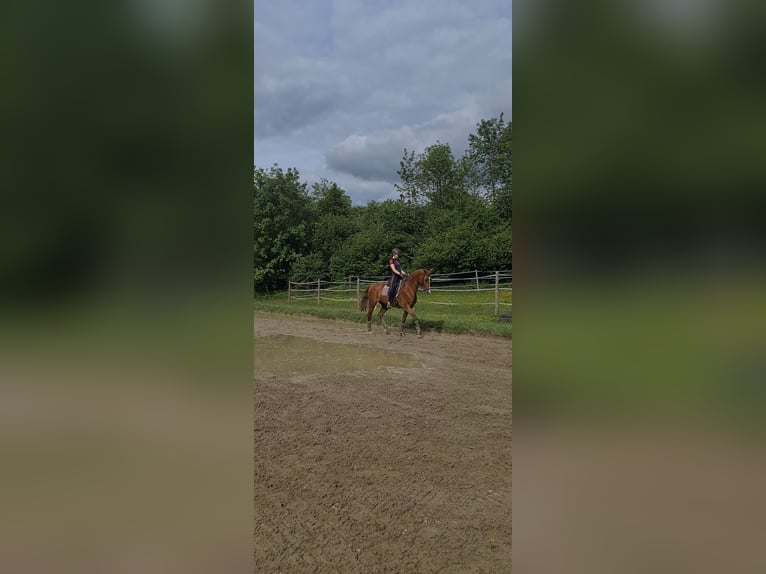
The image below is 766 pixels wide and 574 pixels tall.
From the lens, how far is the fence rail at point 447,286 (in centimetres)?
1230

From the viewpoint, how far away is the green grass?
10.6 metres

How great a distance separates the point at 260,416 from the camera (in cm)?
450

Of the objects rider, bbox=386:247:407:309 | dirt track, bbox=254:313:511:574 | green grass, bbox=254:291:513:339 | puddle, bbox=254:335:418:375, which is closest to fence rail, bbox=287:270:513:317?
green grass, bbox=254:291:513:339

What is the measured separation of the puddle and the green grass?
2513 mm

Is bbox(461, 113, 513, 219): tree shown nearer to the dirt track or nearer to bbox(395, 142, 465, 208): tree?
bbox(395, 142, 465, 208): tree

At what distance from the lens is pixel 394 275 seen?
10.7 m

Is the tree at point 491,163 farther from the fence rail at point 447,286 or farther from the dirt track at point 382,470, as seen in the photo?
the dirt track at point 382,470

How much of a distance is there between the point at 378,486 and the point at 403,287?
767 cm

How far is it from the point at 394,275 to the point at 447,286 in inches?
202

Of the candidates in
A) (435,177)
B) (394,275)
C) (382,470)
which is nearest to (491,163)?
(435,177)

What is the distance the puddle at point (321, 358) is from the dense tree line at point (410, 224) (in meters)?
9.55
